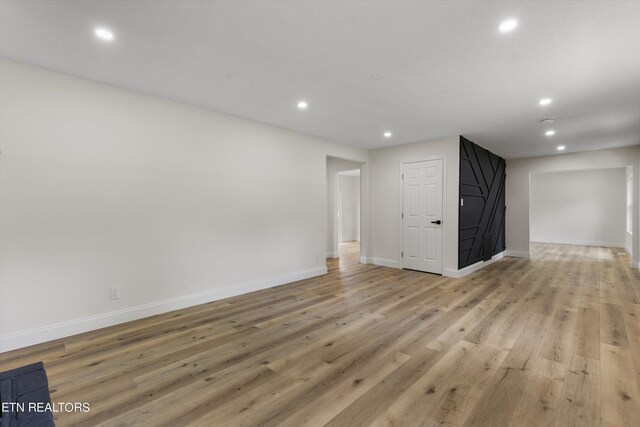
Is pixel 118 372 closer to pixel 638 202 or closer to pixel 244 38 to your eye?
pixel 244 38

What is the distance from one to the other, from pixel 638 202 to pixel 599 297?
344cm

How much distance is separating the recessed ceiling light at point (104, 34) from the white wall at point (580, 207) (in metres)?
12.1

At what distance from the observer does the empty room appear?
1.88 meters

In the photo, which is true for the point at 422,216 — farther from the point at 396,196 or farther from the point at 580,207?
the point at 580,207

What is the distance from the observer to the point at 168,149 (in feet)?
11.2

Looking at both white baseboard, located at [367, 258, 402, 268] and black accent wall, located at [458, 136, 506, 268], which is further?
white baseboard, located at [367, 258, 402, 268]

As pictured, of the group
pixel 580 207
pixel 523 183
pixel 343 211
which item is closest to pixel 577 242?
pixel 580 207

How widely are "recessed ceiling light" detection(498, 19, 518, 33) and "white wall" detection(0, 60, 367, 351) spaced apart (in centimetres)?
318

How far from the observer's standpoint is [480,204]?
19.8 feet

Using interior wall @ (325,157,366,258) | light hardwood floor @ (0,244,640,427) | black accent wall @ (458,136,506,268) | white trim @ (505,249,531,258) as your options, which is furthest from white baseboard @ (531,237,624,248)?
interior wall @ (325,157,366,258)

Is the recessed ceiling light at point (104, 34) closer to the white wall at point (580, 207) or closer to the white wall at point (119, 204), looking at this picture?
the white wall at point (119, 204)

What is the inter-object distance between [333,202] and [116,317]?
17.4 ft

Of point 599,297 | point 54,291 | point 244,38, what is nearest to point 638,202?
point 599,297

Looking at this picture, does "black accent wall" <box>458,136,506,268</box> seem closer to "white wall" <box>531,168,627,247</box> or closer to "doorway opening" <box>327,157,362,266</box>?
"doorway opening" <box>327,157,362,266</box>
